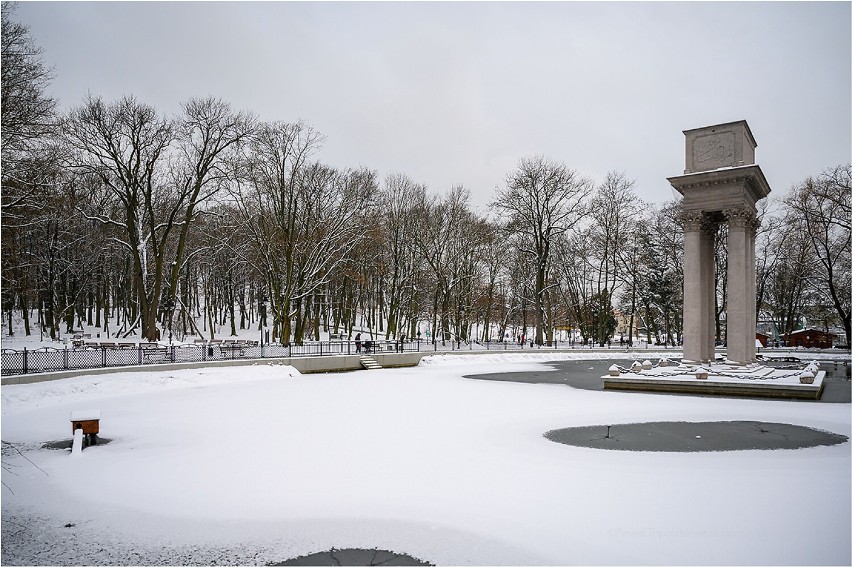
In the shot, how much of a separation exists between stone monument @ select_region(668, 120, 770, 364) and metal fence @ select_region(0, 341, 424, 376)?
67.0ft

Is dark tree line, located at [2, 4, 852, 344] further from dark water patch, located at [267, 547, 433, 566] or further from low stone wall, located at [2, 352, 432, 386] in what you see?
dark water patch, located at [267, 547, 433, 566]

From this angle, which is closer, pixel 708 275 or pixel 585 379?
pixel 585 379

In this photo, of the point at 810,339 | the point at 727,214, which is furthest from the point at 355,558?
the point at 810,339

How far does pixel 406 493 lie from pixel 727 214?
26.3m

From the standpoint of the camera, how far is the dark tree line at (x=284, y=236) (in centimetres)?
3362

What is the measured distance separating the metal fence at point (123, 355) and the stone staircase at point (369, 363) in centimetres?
108

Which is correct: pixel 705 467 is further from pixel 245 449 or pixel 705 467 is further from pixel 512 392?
pixel 512 392

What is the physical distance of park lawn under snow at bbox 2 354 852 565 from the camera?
7.15m

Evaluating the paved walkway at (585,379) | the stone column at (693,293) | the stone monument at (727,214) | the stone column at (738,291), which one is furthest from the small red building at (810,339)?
the stone column at (738,291)

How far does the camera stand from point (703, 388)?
80.2ft

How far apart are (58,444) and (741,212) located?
29.8 meters

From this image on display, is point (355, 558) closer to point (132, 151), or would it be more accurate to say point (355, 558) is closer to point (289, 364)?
point (289, 364)

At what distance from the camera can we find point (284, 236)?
3962 cm

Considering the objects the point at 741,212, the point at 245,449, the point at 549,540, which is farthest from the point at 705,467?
the point at 741,212
